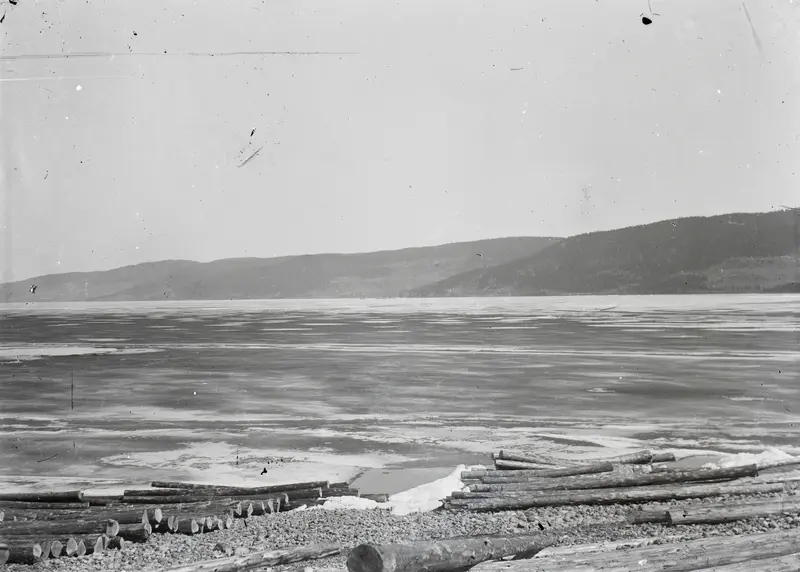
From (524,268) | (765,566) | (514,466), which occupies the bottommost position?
(765,566)

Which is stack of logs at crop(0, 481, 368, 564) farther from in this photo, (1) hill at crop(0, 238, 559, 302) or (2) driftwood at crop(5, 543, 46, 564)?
(1) hill at crop(0, 238, 559, 302)

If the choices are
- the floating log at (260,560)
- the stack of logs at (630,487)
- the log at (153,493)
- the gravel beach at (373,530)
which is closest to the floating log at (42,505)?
the log at (153,493)

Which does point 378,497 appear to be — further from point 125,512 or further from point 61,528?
point 61,528

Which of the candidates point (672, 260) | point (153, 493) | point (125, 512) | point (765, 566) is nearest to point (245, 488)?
point (153, 493)

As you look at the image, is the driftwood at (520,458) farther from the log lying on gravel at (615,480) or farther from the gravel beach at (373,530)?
the gravel beach at (373,530)

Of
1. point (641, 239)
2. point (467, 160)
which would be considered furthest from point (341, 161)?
point (641, 239)

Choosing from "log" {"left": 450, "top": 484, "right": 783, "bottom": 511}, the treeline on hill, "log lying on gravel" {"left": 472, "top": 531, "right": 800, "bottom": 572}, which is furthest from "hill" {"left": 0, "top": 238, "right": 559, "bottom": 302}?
"log lying on gravel" {"left": 472, "top": 531, "right": 800, "bottom": 572}
